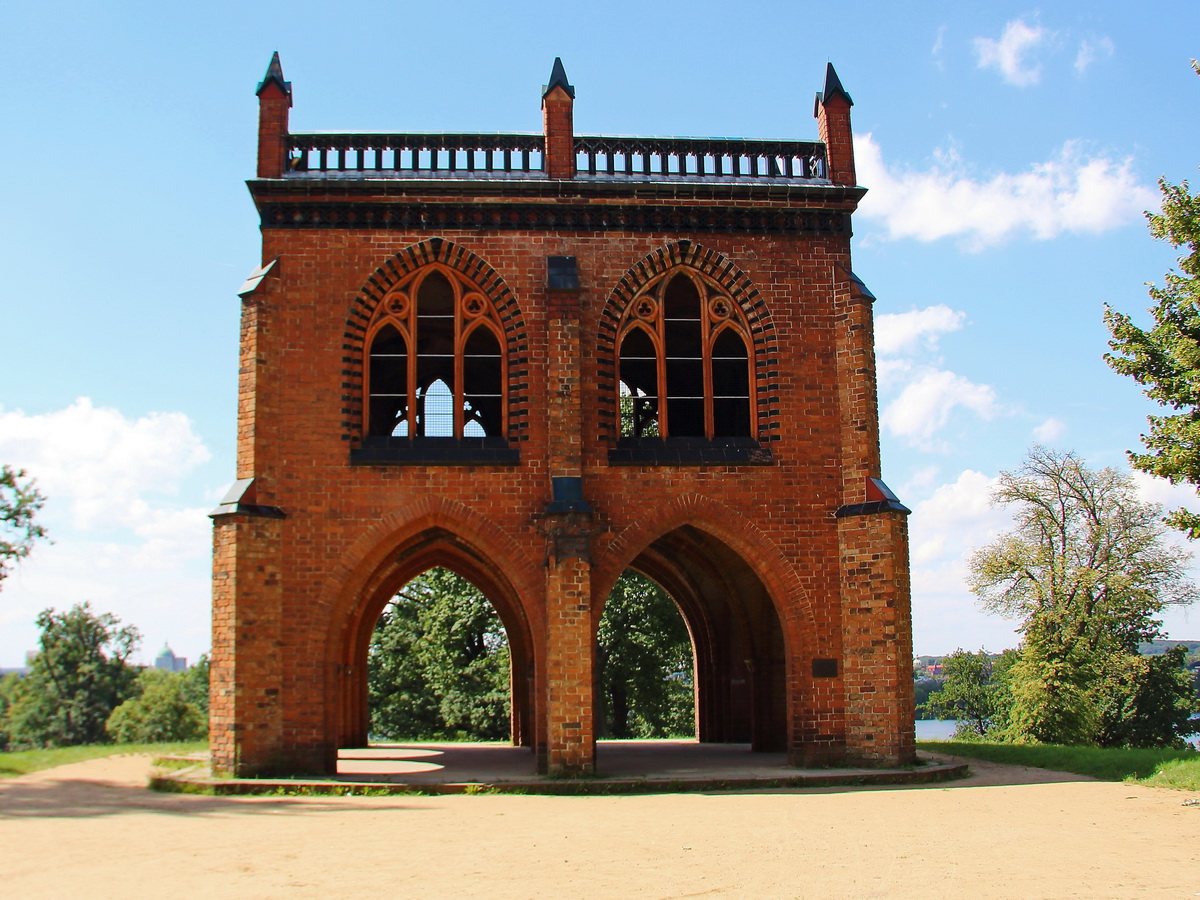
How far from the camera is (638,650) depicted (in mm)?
34625

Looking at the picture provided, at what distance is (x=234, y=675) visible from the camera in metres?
15.9

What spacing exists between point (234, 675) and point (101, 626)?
5809 centimetres

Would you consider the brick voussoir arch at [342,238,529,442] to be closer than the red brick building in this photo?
No

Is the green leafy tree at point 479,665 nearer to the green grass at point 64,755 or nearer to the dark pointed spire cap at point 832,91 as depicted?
the green grass at point 64,755

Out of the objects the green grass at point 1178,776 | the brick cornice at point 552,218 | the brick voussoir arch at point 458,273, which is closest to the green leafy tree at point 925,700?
the green grass at point 1178,776

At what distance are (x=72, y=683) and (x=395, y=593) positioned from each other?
5178 cm

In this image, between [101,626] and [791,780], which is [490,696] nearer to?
[791,780]

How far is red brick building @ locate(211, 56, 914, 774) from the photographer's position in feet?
53.8

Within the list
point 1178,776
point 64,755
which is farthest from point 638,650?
point 1178,776

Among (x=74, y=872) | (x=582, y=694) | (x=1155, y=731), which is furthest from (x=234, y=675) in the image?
(x=1155, y=731)

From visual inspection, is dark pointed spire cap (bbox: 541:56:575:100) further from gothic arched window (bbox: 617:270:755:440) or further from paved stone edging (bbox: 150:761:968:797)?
paved stone edging (bbox: 150:761:968:797)

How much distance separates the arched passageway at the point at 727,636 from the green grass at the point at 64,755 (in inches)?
394

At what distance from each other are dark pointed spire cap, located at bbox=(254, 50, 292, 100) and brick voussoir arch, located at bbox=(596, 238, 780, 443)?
21.0ft

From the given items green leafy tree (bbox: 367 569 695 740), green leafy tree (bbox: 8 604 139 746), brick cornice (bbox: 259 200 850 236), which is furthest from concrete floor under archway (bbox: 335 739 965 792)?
green leafy tree (bbox: 8 604 139 746)
